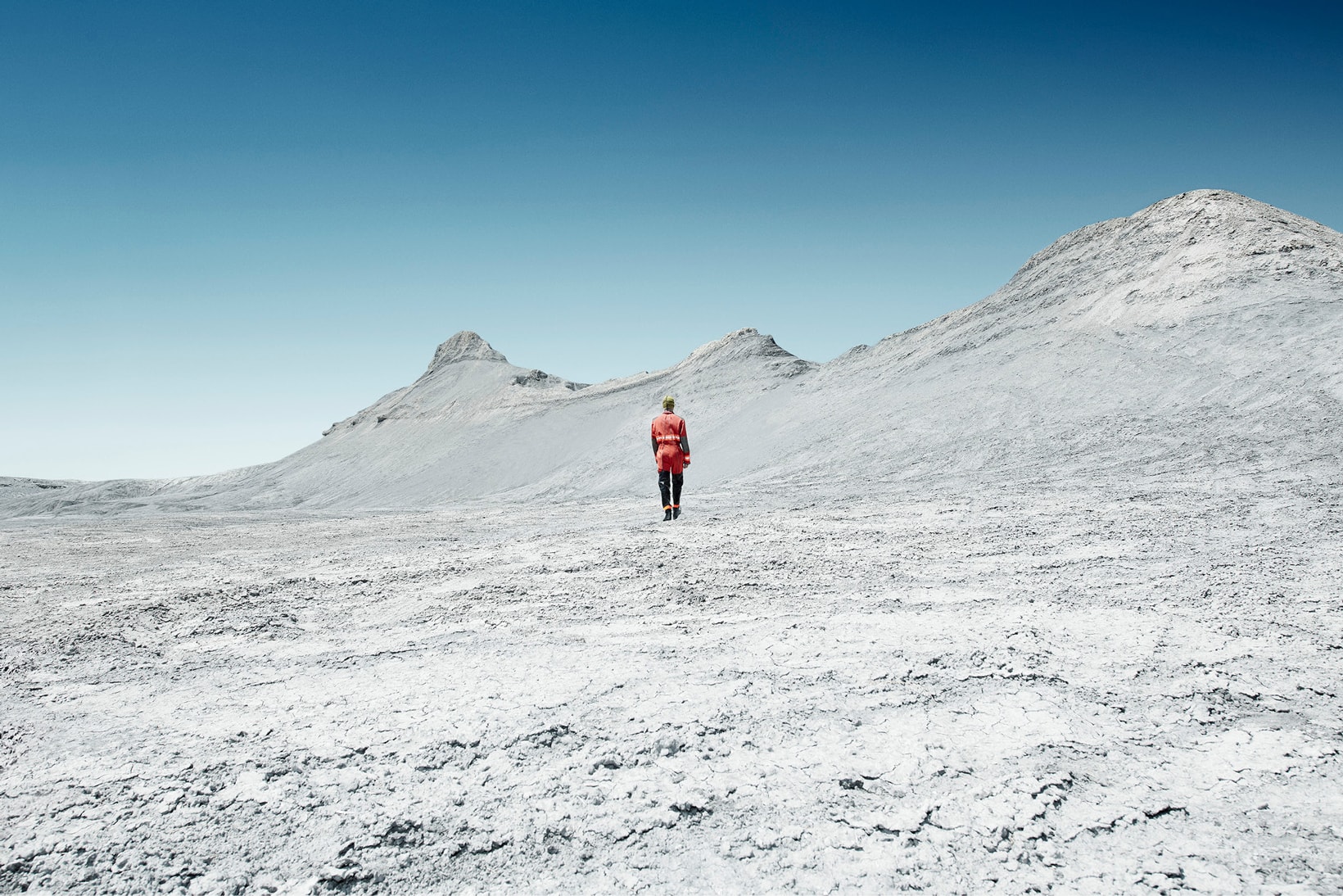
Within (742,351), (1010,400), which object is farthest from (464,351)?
(1010,400)

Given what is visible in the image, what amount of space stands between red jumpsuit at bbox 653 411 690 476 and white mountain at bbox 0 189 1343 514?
2.43 meters

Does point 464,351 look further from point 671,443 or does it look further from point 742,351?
point 671,443

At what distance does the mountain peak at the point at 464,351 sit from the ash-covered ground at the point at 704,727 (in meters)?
32.7

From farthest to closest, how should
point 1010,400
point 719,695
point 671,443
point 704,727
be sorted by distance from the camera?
point 1010,400 → point 671,443 → point 719,695 → point 704,727

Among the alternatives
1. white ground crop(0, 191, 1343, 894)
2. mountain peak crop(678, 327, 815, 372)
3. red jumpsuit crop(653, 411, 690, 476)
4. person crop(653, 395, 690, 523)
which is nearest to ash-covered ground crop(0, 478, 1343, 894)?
white ground crop(0, 191, 1343, 894)

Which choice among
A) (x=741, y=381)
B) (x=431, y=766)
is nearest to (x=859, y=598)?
(x=431, y=766)

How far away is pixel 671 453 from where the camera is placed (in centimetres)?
1002

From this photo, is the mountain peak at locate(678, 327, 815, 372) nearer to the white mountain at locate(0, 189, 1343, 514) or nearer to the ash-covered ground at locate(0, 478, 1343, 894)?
the white mountain at locate(0, 189, 1343, 514)

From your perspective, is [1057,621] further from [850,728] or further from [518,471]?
[518,471]

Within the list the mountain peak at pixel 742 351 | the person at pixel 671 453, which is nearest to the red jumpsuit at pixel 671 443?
the person at pixel 671 453

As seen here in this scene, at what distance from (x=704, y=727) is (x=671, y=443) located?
290 inches

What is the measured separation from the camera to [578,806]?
7.80 feet

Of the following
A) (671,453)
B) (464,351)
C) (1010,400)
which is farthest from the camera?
(464,351)

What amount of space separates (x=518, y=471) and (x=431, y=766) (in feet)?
59.1
